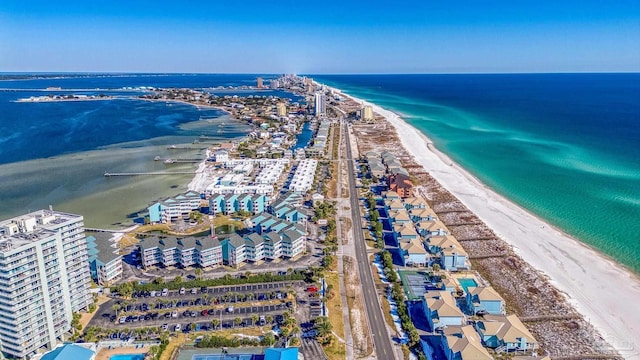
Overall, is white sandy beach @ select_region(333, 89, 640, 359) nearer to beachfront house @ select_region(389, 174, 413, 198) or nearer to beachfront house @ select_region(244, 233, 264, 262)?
beachfront house @ select_region(389, 174, 413, 198)

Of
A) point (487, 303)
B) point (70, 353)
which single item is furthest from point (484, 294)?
point (70, 353)

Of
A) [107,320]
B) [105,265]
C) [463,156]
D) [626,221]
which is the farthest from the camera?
[463,156]

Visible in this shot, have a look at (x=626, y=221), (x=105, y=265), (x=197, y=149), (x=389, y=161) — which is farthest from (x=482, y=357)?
(x=197, y=149)

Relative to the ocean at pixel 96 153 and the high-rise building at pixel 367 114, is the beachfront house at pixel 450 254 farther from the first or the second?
the high-rise building at pixel 367 114

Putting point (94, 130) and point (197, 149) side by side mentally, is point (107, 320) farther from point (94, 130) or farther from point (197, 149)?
point (94, 130)

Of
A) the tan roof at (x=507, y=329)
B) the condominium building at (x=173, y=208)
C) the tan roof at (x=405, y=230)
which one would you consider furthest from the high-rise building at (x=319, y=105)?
the tan roof at (x=507, y=329)

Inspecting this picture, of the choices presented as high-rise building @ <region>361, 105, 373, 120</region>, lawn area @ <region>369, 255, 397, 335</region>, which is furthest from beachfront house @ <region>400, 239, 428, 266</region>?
high-rise building @ <region>361, 105, 373, 120</region>
